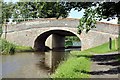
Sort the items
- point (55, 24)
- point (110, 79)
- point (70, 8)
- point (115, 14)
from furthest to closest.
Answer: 1. point (55, 24)
2. point (115, 14)
3. point (70, 8)
4. point (110, 79)

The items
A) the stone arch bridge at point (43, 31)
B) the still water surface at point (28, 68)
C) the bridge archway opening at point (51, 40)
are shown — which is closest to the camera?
the still water surface at point (28, 68)

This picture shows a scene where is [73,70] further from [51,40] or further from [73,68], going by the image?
[51,40]

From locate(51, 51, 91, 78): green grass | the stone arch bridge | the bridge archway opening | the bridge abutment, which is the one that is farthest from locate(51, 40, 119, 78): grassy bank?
the bridge abutment

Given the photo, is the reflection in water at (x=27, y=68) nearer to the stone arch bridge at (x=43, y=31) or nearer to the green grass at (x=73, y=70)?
the green grass at (x=73, y=70)

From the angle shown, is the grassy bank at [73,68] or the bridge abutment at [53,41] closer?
the grassy bank at [73,68]

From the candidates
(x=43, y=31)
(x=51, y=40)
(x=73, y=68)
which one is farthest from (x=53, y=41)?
(x=73, y=68)

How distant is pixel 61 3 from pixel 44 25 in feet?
108

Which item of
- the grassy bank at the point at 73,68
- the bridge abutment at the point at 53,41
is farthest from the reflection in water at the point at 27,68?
the bridge abutment at the point at 53,41

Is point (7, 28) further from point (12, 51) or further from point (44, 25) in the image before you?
point (12, 51)

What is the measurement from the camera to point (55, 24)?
1874 inches

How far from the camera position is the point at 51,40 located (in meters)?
59.4

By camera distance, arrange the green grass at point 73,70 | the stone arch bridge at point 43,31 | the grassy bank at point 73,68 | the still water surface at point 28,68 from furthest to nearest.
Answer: the stone arch bridge at point 43,31
the still water surface at point 28,68
the grassy bank at point 73,68
the green grass at point 73,70

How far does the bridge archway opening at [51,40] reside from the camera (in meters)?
50.8

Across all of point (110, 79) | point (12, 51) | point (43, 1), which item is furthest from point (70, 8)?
point (12, 51)
